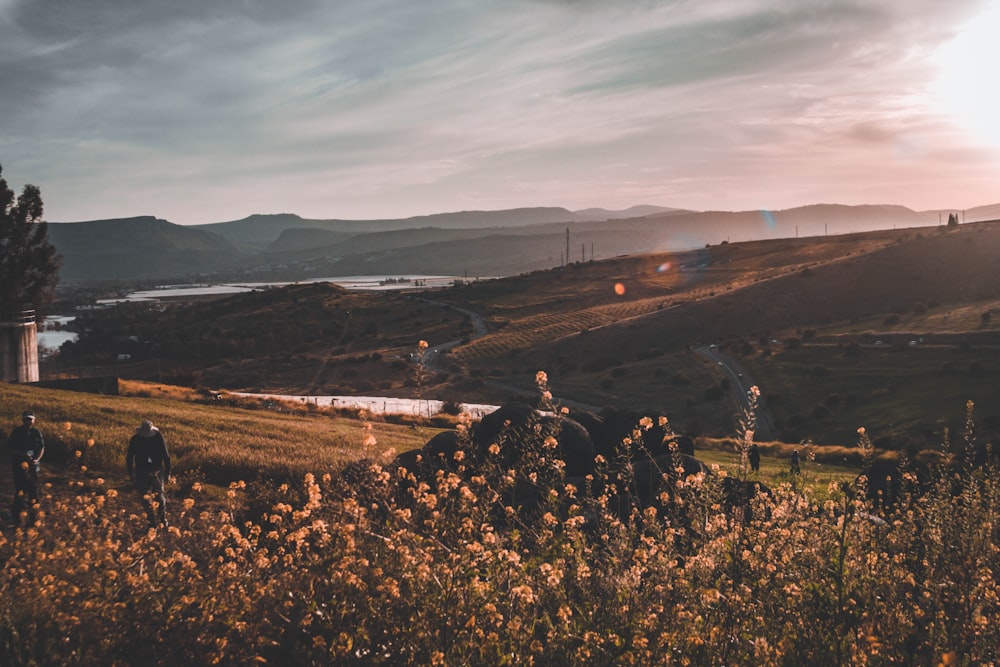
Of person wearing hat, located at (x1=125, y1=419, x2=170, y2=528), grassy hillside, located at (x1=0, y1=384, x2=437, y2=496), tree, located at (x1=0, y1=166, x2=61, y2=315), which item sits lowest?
grassy hillside, located at (x1=0, y1=384, x2=437, y2=496)

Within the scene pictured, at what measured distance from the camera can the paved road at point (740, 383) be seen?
56.3 m

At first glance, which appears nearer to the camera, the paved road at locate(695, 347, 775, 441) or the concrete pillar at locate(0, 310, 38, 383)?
the concrete pillar at locate(0, 310, 38, 383)

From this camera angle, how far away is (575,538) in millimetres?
7141

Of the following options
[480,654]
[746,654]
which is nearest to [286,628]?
[480,654]

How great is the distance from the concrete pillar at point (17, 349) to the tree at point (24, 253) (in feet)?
15.6

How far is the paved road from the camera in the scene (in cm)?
5627

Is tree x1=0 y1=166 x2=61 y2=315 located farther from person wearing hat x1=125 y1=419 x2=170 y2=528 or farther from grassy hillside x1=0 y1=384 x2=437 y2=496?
person wearing hat x1=125 y1=419 x2=170 y2=528

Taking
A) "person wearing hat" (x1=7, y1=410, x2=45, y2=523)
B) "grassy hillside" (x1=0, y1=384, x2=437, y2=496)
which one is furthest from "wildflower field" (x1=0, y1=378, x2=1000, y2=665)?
"grassy hillside" (x1=0, y1=384, x2=437, y2=496)

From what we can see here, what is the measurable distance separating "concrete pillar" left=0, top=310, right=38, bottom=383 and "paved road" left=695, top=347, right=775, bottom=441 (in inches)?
1809

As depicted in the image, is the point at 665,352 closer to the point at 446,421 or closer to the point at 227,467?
the point at 446,421

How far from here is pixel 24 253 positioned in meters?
44.8

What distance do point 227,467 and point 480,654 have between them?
48.4ft

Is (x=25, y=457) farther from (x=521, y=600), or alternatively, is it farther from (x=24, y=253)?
(x=24, y=253)

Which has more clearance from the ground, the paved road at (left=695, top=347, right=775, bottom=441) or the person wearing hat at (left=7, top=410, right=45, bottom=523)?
the person wearing hat at (left=7, top=410, right=45, bottom=523)
